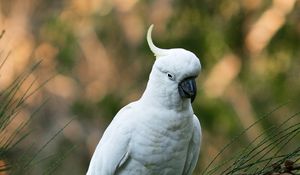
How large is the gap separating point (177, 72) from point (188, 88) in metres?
0.05

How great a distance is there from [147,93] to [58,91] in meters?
4.47

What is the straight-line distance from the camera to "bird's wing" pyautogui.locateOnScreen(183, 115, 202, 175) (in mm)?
1898

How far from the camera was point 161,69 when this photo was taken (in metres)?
1.74

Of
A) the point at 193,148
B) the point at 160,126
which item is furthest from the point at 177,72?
the point at 193,148

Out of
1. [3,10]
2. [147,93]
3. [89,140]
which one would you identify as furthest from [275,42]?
[147,93]

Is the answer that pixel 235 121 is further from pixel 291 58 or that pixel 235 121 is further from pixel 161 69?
pixel 161 69

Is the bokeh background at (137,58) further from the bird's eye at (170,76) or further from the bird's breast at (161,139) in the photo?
the bird's eye at (170,76)

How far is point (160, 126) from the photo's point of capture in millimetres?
1788

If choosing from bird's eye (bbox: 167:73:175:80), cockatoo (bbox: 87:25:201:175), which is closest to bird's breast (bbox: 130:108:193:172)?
cockatoo (bbox: 87:25:201:175)

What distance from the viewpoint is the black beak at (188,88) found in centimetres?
170

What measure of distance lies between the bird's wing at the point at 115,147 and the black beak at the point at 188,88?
0.20 meters

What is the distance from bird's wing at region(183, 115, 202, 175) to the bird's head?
0.58ft

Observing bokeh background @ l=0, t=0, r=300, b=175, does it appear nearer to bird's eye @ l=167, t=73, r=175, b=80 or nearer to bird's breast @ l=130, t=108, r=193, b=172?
bird's breast @ l=130, t=108, r=193, b=172

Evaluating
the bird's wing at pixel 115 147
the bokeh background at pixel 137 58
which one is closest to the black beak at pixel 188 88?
the bird's wing at pixel 115 147
